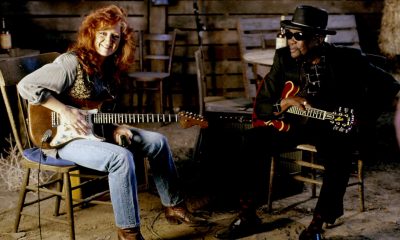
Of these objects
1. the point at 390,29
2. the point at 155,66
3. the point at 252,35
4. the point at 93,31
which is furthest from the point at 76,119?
the point at 390,29

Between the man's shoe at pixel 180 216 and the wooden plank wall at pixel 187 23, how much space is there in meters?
4.15

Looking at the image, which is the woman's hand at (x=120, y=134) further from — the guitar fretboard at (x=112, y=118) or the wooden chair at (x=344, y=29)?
the wooden chair at (x=344, y=29)

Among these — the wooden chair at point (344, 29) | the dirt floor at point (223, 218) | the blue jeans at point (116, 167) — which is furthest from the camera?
the wooden chair at point (344, 29)

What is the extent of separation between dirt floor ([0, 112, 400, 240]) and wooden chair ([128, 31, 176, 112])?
219cm

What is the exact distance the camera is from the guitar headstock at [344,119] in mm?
3596

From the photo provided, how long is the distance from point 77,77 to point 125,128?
57 centimetres

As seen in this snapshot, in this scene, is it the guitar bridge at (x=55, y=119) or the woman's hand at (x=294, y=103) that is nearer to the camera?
the guitar bridge at (x=55, y=119)

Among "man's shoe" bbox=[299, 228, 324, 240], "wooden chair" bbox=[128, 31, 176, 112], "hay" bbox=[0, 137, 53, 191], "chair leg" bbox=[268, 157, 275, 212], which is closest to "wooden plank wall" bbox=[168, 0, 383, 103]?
"wooden chair" bbox=[128, 31, 176, 112]

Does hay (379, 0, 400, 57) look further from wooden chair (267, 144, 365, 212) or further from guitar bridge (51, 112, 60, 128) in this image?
guitar bridge (51, 112, 60, 128)

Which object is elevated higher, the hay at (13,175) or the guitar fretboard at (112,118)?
the guitar fretboard at (112,118)

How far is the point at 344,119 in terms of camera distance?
360cm

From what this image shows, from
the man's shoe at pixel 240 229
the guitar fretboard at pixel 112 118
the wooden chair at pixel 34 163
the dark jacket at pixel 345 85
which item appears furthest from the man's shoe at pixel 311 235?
the wooden chair at pixel 34 163

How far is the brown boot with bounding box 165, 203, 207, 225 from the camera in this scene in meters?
3.99

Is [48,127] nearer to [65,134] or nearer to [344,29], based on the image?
[65,134]
